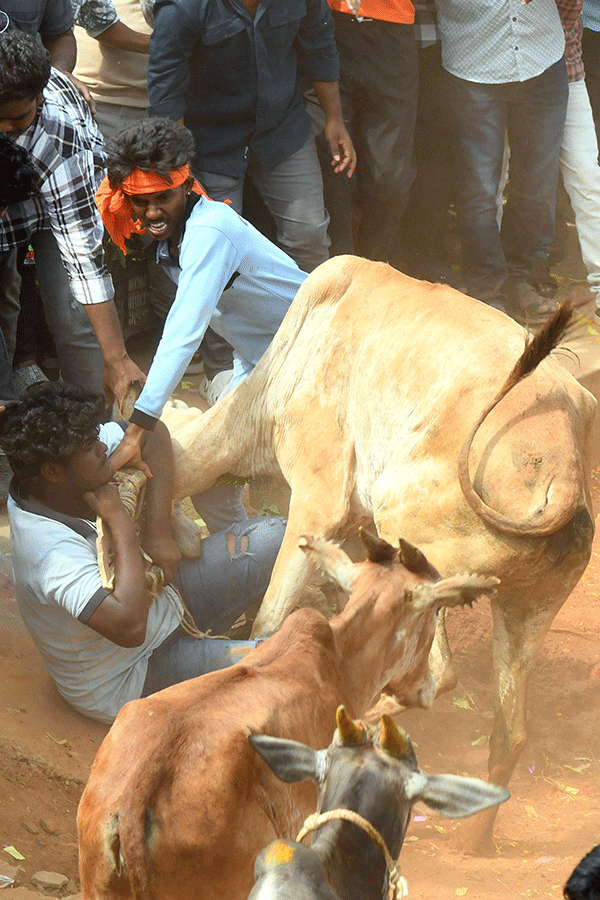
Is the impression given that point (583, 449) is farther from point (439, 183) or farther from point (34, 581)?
point (439, 183)

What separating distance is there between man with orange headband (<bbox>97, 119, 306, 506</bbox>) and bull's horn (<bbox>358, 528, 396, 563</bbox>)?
55.2 inches

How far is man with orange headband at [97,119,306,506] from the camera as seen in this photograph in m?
4.19

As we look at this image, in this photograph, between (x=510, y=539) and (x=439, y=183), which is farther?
(x=439, y=183)

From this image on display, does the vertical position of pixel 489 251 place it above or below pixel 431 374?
below

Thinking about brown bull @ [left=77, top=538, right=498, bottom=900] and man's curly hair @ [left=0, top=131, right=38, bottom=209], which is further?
man's curly hair @ [left=0, top=131, right=38, bottom=209]

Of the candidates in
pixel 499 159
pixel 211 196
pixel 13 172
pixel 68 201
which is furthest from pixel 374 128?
pixel 13 172

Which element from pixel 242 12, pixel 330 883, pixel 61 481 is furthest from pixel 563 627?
pixel 330 883

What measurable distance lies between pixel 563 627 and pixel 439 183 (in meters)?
3.47

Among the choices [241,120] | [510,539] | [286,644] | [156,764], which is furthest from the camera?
[241,120]

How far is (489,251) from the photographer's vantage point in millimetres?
7070

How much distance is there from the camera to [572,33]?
23.5ft

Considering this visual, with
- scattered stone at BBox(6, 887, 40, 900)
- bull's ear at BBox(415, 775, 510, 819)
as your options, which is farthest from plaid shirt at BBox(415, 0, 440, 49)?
bull's ear at BBox(415, 775, 510, 819)

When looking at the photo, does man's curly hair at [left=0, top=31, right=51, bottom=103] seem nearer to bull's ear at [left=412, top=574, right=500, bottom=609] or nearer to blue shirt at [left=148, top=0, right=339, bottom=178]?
blue shirt at [left=148, top=0, right=339, bottom=178]

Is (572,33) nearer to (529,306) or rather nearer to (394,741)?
(529,306)
